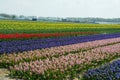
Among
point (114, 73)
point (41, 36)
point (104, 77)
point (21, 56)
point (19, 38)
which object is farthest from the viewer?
point (41, 36)

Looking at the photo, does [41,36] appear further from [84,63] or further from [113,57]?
[84,63]

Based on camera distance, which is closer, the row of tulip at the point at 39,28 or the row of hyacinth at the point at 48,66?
the row of hyacinth at the point at 48,66

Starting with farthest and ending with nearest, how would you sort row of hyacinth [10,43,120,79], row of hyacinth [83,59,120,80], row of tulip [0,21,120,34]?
row of tulip [0,21,120,34] → row of hyacinth [10,43,120,79] → row of hyacinth [83,59,120,80]

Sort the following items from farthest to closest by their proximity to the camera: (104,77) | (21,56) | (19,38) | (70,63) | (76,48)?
(19,38), (76,48), (21,56), (70,63), (104,77)

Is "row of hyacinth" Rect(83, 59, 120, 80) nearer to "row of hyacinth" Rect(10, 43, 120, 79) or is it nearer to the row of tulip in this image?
"row of hyacinth" Rect(10, 43, 120, 79)

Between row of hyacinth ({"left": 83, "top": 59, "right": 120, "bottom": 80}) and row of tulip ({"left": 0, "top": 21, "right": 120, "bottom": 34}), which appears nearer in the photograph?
row of hyacinth ({"left": 83, "top": 59, "right": 120, "bottom": 80})

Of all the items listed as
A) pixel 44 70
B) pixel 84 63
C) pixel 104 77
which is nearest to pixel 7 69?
pixel 44 70

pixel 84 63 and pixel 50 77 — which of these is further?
pixel 84 63

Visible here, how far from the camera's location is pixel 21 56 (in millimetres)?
14961

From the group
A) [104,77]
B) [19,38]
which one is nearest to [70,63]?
[104,77]

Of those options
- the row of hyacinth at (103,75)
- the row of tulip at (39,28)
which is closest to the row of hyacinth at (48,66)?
the row of hyacinth at (103,75)

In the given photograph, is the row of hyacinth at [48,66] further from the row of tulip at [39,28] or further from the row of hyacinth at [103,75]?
the row of tulip at [39,28]

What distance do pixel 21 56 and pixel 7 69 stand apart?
5.46 ft

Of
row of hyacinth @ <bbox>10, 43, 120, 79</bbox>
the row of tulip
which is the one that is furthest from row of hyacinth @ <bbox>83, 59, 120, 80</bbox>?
the row of tulip
